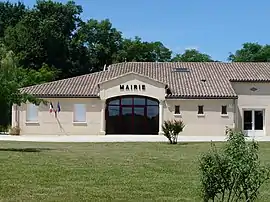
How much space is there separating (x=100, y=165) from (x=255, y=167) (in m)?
9.76

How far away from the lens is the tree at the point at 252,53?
81.9 meters

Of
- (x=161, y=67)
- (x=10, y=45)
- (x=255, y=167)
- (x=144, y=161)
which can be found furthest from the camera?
(x=10, y=45)

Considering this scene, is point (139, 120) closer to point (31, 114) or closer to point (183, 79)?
point (183, 79)

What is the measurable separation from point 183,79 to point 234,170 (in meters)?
41.3

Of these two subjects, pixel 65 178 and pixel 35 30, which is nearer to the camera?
pixel 65 178

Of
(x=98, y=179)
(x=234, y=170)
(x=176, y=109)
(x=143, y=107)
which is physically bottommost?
(x=98, y=179)

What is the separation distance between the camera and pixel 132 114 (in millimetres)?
46969

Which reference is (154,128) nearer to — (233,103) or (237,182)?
(233,103)

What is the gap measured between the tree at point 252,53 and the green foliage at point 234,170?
74028 millimetres

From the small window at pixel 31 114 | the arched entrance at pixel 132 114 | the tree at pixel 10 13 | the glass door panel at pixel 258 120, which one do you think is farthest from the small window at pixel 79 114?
the tree at pixel 10 13

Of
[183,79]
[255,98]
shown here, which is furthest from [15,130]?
[255,98]

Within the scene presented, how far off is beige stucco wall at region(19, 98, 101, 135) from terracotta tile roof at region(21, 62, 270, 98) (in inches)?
26.0

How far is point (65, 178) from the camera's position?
46.8ft

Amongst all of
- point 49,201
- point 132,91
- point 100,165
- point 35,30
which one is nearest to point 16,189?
point 49,201
